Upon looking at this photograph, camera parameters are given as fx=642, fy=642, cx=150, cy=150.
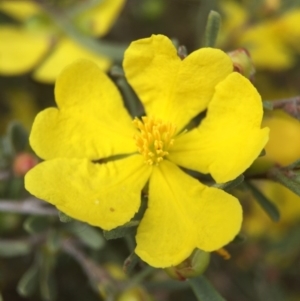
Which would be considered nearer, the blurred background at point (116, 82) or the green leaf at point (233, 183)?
the green leaf at point (233, 183)

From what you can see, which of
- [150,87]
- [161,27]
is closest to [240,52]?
[150,87]

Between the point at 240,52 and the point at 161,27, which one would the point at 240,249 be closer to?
the point at 161,27

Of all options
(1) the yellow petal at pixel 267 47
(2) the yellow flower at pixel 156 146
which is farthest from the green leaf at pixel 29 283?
(1) the yellow petal at pixel 267 47

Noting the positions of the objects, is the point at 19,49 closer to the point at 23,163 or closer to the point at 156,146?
the point at 23,163

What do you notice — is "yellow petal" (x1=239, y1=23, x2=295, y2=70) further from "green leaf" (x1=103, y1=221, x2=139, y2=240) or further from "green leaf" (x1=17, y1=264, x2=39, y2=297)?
"green leaf" (x1=103, y1=221, x2=139, y2=240)

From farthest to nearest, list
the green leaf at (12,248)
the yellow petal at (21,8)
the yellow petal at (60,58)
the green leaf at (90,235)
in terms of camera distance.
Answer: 1. the yellow petal at (21,8)
2. the yellow petal at (60,58)
3. the green leaf at (12,248)
4. the green leaf at (90,235)

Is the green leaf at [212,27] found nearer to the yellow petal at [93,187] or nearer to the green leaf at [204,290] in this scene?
the yellow petal at [93,187]

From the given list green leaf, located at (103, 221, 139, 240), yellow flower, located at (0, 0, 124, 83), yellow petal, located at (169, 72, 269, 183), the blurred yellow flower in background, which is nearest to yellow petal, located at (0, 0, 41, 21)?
yellow flower, located at (0, 0, 124, 83)
